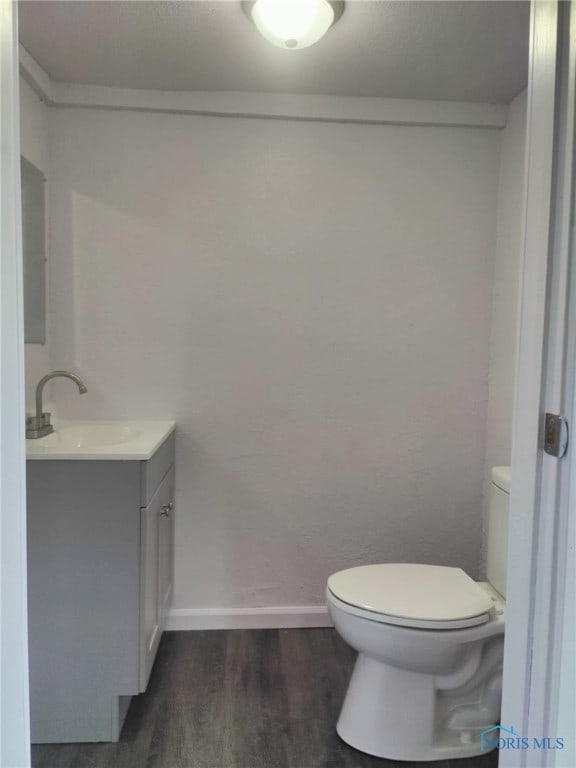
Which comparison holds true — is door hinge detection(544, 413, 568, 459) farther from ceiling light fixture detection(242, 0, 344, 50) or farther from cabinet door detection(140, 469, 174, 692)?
ceiling light fixture detection(242, 0, 344, 50)

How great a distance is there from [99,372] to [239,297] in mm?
625

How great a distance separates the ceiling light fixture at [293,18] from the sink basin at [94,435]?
1339mm

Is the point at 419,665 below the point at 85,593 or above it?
below

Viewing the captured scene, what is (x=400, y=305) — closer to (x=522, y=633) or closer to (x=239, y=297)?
(x=239, y=297)

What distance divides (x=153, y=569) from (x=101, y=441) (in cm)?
51

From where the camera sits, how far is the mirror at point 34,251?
181 centimetres

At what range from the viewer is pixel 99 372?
6.72ft

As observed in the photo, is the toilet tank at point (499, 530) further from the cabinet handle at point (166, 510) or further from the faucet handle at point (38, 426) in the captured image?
the faucet handle at point (38, 426)

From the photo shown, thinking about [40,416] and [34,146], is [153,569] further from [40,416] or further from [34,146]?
[34,146]

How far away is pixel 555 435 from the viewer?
84 centimetres

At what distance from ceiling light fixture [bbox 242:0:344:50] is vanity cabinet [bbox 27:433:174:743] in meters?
1.28

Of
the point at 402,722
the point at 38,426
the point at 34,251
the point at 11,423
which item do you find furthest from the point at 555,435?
the point at 34,251

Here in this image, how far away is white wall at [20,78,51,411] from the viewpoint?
1762 millimetres

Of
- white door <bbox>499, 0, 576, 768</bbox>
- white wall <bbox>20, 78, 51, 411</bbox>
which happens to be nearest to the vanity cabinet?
white wall <bbox>20, 78, 51, 411</bbox>
